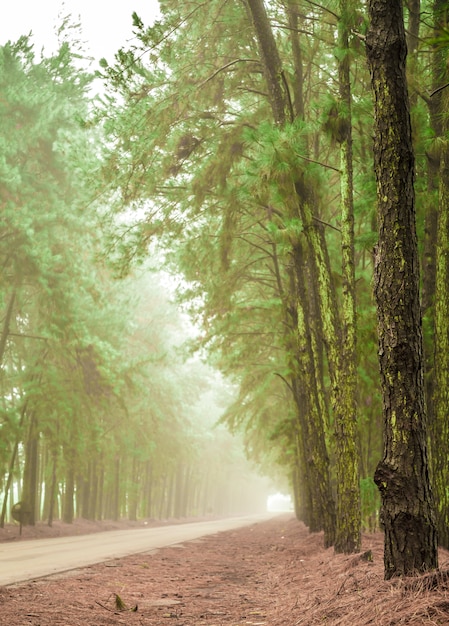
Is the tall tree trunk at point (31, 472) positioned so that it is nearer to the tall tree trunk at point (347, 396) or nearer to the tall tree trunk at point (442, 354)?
the tall tree trunk at point (347, 396)

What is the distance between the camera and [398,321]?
16.8 ft

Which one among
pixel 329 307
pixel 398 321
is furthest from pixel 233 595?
pixel 329 307

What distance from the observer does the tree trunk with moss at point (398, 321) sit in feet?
16.2

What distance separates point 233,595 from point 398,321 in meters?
4.16

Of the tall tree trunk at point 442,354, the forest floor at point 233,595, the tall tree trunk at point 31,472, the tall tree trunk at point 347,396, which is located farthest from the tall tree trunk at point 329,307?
the tall tree trunk at point 31,472

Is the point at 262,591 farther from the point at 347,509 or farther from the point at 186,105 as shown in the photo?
the point at 186,105

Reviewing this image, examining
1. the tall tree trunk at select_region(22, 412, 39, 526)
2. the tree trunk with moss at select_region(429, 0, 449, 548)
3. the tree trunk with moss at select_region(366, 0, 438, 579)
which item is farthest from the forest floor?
the tall tree trunk at select_region(22, 412, 39, 526)

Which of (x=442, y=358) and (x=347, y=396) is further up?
(x=442, y=358)

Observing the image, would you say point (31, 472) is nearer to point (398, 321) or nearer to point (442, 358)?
point (442, 358)

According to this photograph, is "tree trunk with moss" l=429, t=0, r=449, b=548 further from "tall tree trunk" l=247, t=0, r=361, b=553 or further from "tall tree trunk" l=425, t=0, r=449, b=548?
"tall tree trunk" l=247, t=0, r=361, b=553

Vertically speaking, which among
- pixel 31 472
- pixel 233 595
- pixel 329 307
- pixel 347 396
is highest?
pixel 329 307

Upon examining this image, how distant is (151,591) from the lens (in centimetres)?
742

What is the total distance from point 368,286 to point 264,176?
4509 mm

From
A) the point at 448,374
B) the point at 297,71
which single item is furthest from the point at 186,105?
the point at 448,374
